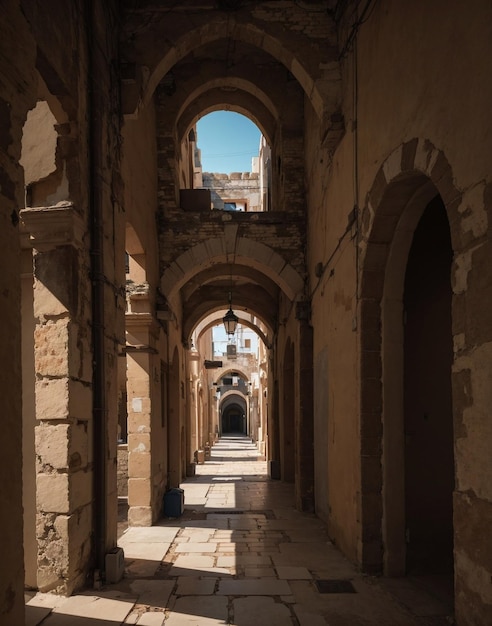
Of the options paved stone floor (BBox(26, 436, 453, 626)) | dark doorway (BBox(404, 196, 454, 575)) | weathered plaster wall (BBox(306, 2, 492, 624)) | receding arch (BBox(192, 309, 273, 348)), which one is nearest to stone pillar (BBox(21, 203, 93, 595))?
paved stone floor (BBox(26, 436, 453, 626))

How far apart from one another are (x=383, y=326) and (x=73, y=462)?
114 inches

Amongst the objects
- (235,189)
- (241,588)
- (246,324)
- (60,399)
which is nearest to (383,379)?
(241,588)

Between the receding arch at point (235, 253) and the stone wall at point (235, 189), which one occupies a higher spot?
the stone wall at point (235, 189)

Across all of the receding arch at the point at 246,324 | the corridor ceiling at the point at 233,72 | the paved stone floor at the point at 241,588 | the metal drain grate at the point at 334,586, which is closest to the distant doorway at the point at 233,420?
the receding arch at the point at 246,324

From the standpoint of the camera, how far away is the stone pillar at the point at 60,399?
175 inches

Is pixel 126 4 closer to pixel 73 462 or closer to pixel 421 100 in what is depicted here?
pixel 421 100

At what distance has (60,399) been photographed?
4.54 metres

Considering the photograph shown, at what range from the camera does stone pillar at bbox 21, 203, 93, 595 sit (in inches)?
175

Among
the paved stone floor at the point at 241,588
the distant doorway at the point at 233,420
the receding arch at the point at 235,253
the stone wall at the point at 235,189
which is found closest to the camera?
the paved stone floor at the point at 241,588

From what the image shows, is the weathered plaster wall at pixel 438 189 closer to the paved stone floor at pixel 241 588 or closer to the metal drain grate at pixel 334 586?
the metal drain grate at pixel 334 586

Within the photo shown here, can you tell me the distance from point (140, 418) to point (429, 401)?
4033 millimetres

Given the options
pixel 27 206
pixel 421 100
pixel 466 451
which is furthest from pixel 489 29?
pixel 27 206

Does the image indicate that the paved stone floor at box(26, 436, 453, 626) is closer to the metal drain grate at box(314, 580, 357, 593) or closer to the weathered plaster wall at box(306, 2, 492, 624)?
the metal drain grate at box(314, 580, 357, 593)

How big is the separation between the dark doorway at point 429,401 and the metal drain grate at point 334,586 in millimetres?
671
